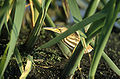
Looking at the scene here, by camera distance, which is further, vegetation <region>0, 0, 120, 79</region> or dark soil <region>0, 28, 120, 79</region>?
dark soil <region>0, 28, 120, 79</region>

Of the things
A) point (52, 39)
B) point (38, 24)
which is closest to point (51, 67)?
point (38, 24)

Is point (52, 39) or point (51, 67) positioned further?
point (51, 67)

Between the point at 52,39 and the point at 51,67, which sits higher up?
the point at 52,39

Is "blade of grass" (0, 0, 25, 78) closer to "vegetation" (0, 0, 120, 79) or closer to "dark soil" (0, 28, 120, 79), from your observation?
"vegetation" (0, 0, 120, 79)

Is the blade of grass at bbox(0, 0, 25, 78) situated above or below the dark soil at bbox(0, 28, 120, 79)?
above

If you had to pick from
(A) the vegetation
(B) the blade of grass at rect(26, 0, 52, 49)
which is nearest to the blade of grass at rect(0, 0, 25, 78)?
(A) the vegetation

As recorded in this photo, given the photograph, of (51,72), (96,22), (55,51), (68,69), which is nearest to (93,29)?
(96,22)

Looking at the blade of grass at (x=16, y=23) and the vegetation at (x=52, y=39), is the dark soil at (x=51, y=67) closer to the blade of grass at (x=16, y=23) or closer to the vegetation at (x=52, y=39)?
the vegetation at (x=52, y=39)

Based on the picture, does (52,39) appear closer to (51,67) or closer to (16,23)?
(16,23)

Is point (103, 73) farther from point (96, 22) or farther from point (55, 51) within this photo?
point (96, 22)

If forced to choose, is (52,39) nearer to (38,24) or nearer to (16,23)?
(16,23)

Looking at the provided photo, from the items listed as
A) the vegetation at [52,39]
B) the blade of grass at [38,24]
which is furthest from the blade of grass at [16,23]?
the blade of grass at [38,24]
